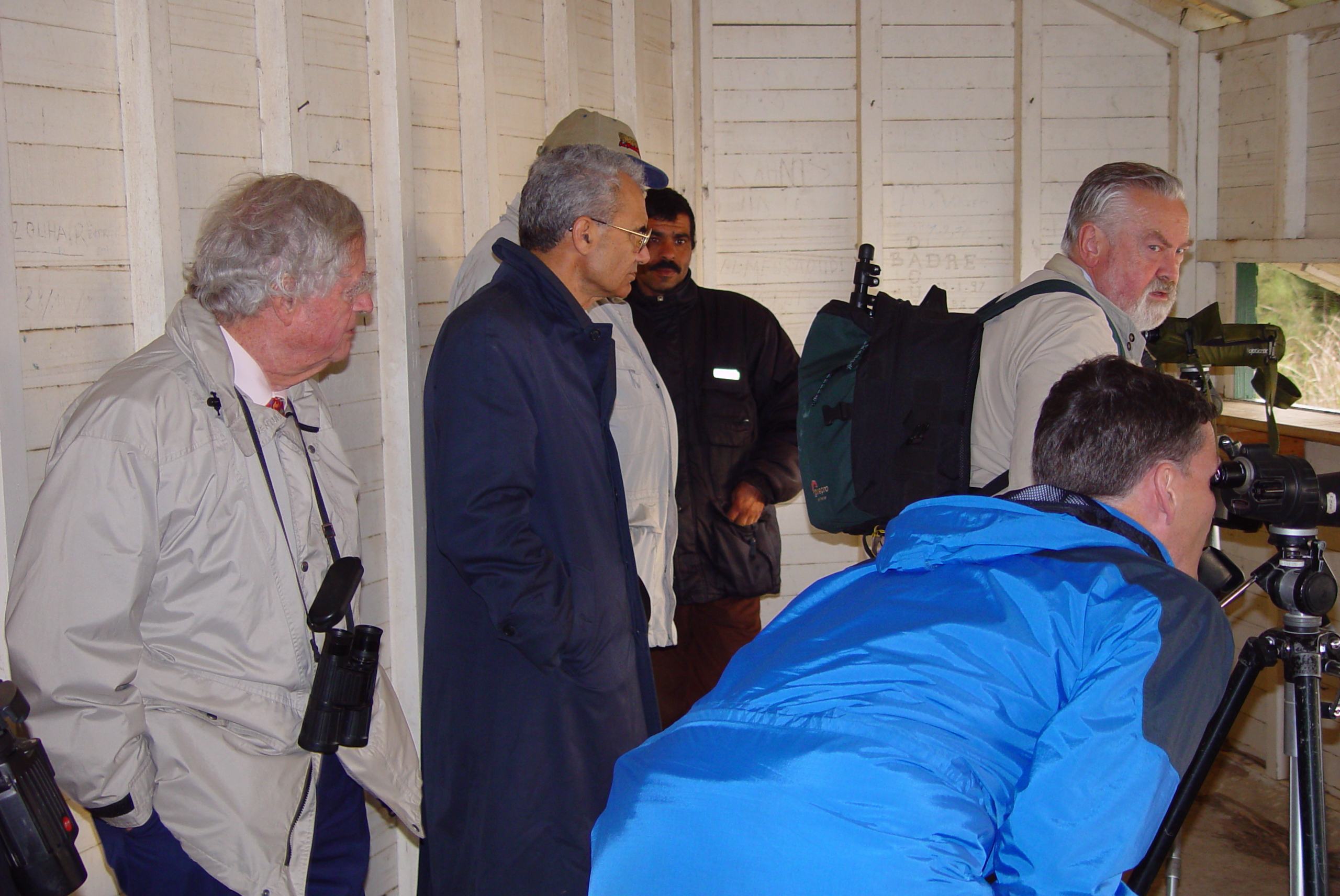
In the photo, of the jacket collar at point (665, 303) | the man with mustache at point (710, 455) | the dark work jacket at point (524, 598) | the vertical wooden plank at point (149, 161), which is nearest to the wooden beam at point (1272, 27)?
the man with mustache at point (710, 455)

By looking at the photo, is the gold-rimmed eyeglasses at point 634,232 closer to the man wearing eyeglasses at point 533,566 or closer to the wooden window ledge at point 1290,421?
the man wearing eyeglasses at point 533,566

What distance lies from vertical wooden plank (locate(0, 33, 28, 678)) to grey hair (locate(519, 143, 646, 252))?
0.96m

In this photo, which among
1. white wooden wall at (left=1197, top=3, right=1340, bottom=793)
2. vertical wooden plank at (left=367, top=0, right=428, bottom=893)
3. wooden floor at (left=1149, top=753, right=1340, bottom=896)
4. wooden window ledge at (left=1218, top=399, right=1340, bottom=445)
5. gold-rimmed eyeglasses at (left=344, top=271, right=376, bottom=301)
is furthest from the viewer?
white wooden wall at (left=1197, top=3, right=1340, bottom=793)

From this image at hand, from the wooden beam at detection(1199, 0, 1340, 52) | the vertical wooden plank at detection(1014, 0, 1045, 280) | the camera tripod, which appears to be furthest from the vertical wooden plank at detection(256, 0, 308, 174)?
the wooden beam at detection(1199, 0, 1340, 52)

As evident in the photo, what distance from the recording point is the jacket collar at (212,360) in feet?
5.55

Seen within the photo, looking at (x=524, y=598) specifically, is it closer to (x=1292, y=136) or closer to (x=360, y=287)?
(x=360, y=287)

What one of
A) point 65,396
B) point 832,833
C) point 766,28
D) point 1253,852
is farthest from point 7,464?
point 1253,852

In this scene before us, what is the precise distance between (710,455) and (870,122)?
1.57 m

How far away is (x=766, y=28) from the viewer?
13.0ft

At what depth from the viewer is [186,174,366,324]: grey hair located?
1762 millimetres

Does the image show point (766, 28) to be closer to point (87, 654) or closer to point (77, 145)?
point (77, 145)

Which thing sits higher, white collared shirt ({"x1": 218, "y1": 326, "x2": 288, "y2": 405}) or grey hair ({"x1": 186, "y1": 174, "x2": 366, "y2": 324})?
grey hair ({"x1": 186, "y1": 174, "x2": 366, "y2": 324})

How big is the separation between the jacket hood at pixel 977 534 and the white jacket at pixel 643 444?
1.20 meters

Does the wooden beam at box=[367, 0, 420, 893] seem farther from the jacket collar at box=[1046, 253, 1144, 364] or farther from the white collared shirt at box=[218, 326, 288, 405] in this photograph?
the jacket collar at box=[1046, 253, 1144, 364]
